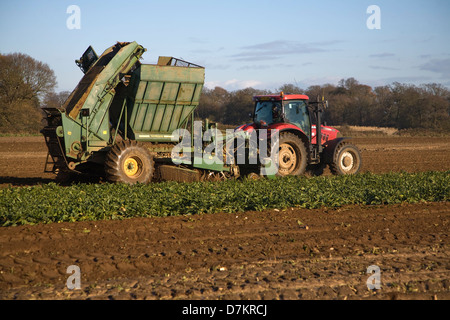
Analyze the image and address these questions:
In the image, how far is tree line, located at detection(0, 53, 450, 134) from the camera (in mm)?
33312

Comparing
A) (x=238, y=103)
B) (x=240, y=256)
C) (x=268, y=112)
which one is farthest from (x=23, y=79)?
(x=240, y=256)

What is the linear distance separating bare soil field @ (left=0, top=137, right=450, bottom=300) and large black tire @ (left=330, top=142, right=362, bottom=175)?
444 centimetres

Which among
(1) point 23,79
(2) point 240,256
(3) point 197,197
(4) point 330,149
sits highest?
(1) point 23,79

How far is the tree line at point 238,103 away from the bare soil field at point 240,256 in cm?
2413

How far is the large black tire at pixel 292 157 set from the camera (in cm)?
1283

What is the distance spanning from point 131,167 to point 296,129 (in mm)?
4478

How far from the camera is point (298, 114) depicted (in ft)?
43.3

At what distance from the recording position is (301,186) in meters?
10.4

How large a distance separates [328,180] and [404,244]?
14.3 feet

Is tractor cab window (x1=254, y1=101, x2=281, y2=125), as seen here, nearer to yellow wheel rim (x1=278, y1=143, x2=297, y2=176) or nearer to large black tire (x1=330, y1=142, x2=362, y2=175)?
yellow wheel rim (x1=278, y1=143, x2=297, y2=176)

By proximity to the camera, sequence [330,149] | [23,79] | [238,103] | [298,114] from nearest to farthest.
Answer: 1. [298,114]
2. [330,149]
3. [238,103]
4. [23,79]

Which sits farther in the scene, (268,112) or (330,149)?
(330,149)

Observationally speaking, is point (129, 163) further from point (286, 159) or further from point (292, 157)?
point (292, 157)
